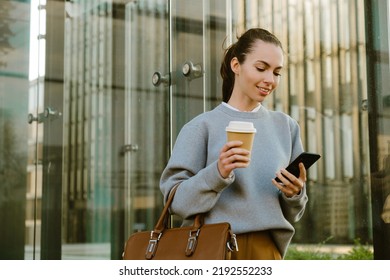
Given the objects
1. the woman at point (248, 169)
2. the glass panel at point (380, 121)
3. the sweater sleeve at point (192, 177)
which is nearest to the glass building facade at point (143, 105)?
the glass panel at point (380, 121)

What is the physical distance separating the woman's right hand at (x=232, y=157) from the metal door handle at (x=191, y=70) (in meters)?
1.10

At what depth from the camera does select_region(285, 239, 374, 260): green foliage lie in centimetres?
230

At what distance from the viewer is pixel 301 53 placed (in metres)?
2.50

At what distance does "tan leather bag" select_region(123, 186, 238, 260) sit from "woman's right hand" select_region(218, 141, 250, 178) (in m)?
0.13

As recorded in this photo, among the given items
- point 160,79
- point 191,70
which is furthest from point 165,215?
point 160,79

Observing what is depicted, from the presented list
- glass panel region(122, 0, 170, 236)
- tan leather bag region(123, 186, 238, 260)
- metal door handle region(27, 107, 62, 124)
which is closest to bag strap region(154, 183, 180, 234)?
tan leather bag region(123, 186, 238, 260)

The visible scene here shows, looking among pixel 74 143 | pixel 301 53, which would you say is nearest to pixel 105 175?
pixel 74 143

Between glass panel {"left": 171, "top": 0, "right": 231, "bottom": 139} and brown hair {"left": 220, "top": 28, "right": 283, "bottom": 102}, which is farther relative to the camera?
glass panel {"left": 171, "top": 0, "right": 231, "bottom": 139}

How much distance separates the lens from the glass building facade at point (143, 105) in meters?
2.36

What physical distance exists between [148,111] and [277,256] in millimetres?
1394

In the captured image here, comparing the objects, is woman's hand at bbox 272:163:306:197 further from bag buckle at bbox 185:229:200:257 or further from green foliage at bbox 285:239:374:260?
green foliage at bbox 285:239:374:260

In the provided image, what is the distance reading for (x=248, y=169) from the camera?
183cm
